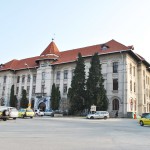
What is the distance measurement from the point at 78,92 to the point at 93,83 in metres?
3.61

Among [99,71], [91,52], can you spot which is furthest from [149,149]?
[91,52]

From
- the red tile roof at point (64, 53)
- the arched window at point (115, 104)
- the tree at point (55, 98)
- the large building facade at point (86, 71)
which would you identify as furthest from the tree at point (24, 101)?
the arched window at point (115, 104)

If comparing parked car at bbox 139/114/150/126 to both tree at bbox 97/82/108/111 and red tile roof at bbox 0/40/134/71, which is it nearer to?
tree at bbox 97/82/108/111

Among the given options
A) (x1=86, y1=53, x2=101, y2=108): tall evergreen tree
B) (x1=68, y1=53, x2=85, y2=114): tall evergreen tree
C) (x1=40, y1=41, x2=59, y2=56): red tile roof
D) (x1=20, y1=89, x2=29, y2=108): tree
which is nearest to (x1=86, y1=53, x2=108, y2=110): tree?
(x1=86, y1=53, x2=101, y2=108): tall evergreen tree

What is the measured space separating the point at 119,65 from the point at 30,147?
41.0m

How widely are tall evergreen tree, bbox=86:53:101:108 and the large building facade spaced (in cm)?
380

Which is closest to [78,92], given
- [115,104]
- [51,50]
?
[115,104]

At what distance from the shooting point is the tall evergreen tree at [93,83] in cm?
4494

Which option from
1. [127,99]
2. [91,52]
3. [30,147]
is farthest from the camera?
[91,52]

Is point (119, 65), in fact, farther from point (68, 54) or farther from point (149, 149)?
point (149, 149)

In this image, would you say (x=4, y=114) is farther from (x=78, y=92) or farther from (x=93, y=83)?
(x=93, y=83)

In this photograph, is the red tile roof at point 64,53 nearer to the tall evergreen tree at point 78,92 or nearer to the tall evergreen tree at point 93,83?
the tall evergreen tree at point 93,83

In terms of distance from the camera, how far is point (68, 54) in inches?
2338

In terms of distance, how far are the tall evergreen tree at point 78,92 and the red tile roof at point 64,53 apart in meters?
6.16
